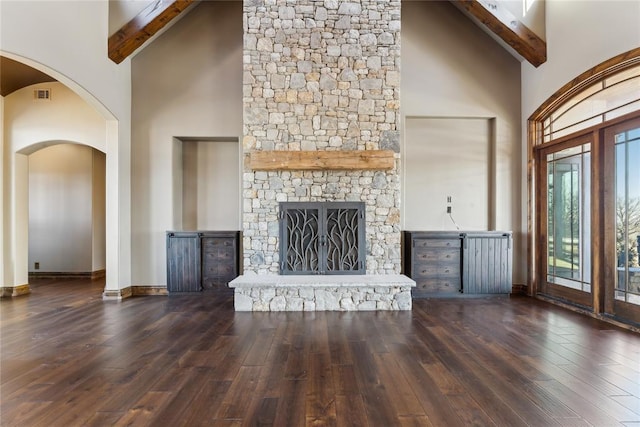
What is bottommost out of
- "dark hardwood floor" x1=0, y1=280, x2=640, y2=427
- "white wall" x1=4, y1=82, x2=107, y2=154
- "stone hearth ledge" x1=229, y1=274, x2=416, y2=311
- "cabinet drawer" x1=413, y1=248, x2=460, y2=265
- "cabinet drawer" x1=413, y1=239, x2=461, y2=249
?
"dark hardwood floor" x1=0, y1=280, x2=640, y2=427

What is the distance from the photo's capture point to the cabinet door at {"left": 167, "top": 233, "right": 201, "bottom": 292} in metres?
5.38

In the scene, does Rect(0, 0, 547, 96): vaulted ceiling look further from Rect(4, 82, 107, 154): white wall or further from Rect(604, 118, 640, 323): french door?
Rect(604, 118, 640, 323): french door

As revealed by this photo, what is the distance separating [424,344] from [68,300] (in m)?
4.99

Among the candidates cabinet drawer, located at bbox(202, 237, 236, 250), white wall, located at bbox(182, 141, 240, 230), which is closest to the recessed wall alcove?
white wall, located at bbox(182, 141, 240, 230)

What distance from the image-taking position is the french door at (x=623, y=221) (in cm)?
376

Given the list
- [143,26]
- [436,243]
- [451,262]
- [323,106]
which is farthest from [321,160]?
[143,26]

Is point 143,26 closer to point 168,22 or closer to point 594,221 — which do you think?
point 168,22

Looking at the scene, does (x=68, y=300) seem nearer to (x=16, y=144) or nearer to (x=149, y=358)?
(x=16, y=144)

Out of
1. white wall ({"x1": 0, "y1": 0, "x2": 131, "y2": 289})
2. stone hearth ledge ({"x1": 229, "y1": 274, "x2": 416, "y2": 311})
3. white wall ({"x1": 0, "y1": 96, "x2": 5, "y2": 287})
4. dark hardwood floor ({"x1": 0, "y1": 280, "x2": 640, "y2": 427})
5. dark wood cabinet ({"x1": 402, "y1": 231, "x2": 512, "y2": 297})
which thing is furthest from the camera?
white wall ({"x1": 0, "y1": 96, "x2": 5, "y2": 287})

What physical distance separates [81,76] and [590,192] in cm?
659

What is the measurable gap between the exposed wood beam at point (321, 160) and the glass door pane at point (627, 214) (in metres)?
2.59

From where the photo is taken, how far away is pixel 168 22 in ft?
16.3

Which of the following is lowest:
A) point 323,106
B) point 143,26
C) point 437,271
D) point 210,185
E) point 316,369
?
point 316,369

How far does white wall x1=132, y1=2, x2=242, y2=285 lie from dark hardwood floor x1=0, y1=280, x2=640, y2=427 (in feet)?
5.13
